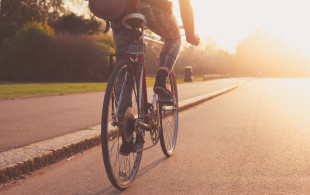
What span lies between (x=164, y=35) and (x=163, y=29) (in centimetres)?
12

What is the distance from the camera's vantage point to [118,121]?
9.64ft

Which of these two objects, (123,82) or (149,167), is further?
(149,167)

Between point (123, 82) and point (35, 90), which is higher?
point (123, 82)

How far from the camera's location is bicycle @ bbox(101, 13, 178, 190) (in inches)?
108

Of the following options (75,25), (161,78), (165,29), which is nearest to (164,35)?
(165,29)

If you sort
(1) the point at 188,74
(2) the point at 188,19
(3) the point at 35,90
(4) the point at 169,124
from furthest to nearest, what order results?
(1) the point at 188,74
(3) the point at 35,90
(4) the point at 169,124
(2) the point at 188,19

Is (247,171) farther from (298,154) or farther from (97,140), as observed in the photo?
(97,140)

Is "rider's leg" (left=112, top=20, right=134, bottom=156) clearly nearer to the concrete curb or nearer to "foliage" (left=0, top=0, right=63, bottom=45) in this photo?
the concrete curb

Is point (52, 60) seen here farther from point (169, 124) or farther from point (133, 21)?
point (133, 21)

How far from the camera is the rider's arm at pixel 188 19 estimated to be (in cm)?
331

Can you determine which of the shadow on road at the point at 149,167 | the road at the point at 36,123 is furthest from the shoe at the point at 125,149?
the road at the point at 36,123

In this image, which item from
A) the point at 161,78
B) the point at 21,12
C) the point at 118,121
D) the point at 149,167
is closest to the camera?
the point at 118,121

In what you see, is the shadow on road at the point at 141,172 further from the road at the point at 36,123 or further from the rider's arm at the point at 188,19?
the rider's arm at the point at 188,19

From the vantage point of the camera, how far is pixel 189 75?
3080cm
